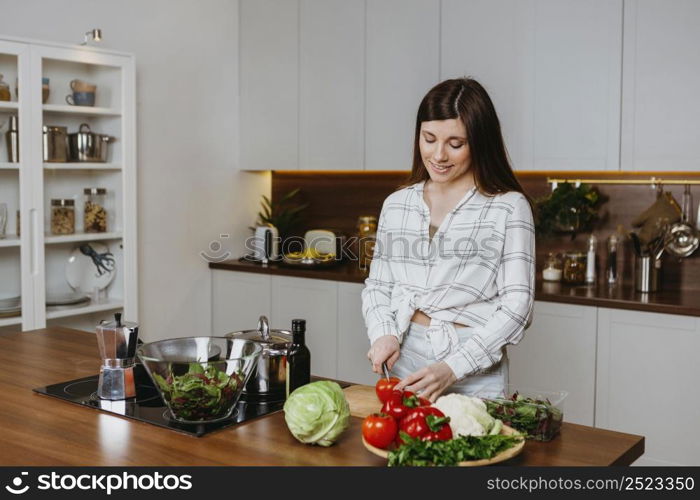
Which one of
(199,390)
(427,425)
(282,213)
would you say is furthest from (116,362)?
(282,213)

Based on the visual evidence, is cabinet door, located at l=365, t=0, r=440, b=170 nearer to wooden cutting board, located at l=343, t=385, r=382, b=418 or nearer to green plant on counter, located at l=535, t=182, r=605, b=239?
green plant on counter, located at l=535, t=182, r=605, b=239

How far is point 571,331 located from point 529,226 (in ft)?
5.21

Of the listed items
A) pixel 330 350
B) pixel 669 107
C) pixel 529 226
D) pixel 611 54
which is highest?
pixel 611 54

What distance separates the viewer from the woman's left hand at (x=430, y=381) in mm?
1820

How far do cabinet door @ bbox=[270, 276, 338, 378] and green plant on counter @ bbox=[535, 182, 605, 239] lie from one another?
1.14m

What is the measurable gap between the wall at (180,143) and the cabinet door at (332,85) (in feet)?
1.67

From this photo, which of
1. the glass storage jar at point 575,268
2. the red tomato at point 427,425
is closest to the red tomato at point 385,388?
the red tomato at point 427,425

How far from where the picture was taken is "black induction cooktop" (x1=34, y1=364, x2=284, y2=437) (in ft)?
5.74

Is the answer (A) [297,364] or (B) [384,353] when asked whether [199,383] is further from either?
(B) [384,353]

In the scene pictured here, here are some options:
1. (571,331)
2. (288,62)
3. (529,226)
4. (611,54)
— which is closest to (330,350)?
(571,331)

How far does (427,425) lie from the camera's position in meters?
1.47

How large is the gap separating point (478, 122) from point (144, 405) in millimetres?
1091

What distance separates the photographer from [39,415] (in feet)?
6.10

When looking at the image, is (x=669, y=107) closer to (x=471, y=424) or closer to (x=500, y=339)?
(x=500, y=339)
